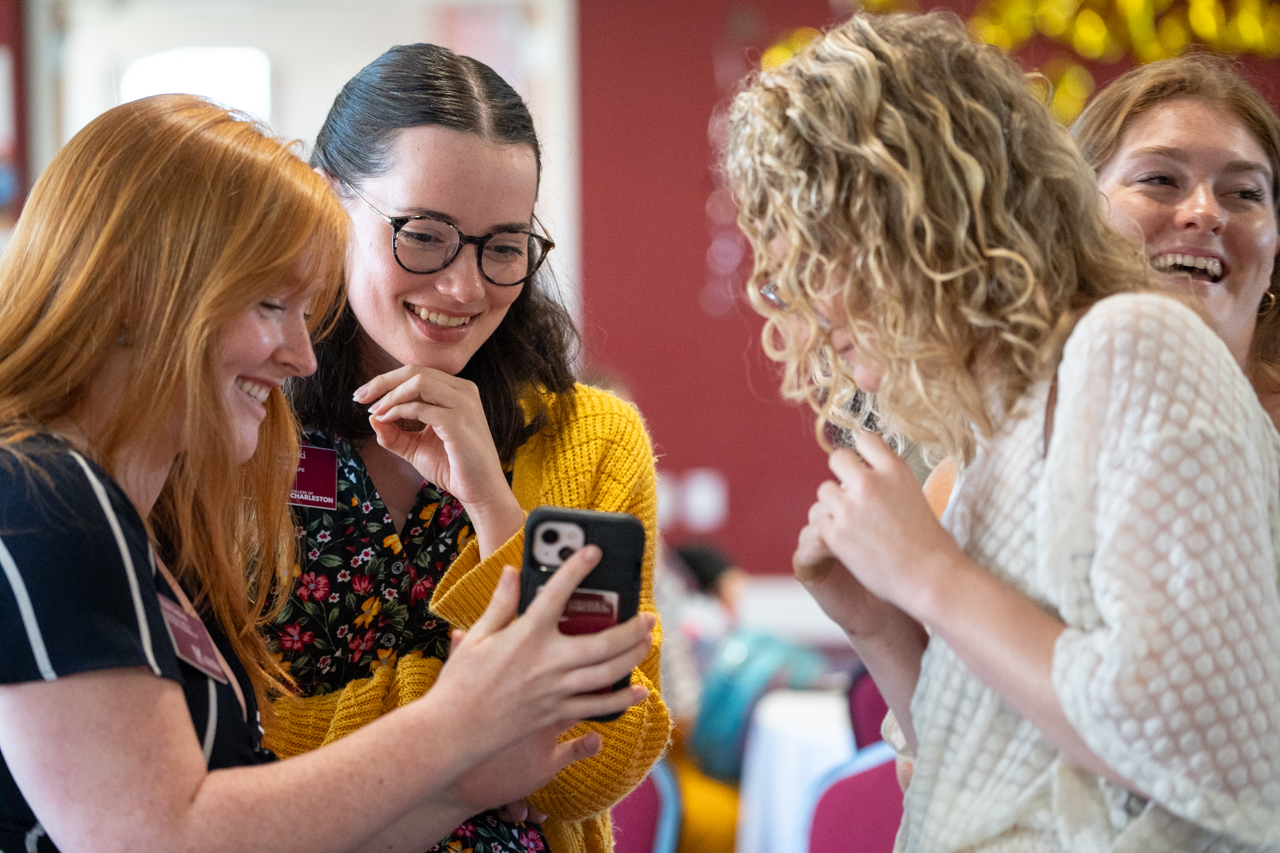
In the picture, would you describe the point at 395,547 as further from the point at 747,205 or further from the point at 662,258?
the point at 662,258

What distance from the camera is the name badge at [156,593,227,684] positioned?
105 cm

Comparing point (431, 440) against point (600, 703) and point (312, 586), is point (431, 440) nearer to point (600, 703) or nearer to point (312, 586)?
point (312, 586)

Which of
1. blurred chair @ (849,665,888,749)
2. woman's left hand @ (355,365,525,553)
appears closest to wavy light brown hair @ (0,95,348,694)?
woman's left hand @ (355,365,525,553)

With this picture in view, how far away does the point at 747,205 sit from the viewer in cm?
111

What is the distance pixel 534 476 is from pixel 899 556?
2.21 ft

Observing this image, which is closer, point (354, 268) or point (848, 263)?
point (848, 263)

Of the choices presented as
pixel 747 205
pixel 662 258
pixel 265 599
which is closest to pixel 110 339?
pixel 265 599

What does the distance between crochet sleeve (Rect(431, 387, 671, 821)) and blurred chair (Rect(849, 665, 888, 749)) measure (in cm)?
95

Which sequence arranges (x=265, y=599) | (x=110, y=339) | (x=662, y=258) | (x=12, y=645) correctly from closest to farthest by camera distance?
(x=12, y=645) → (x=110, y=339) → (x=265, y=599) → (x=662, y=258)

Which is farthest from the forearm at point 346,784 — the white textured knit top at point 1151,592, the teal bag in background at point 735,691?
the teal bag in background at point 735,691

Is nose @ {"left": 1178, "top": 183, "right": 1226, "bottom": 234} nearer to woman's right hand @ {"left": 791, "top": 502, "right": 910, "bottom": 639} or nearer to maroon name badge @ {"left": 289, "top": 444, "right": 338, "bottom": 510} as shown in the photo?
woman's right hand @ {"left": 791, "top": 502, "right": 910, "bottom": 639}

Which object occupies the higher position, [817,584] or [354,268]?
[354,268]

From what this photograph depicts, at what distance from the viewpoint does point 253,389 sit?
1148 mm

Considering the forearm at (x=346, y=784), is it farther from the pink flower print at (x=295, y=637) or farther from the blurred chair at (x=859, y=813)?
the blurred chair at (x=859, y=813)
